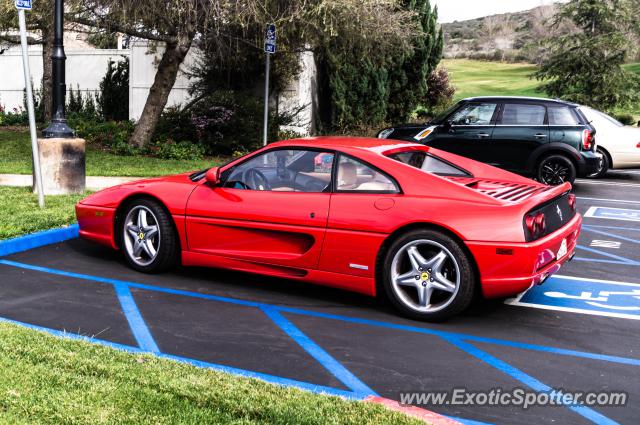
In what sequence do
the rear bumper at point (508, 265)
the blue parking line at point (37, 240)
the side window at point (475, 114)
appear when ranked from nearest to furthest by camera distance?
the rear bumper at point (508, 265)
the blue parking line at point (37, 240)
the side window at point (475, 114)

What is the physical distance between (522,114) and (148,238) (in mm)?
8790

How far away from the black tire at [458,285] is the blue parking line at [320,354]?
818mm

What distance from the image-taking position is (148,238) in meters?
6.27

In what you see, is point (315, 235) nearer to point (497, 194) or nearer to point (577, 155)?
point (497, 194)

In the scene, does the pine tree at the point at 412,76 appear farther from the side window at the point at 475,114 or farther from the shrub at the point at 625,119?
the shrub at the point at 625,119

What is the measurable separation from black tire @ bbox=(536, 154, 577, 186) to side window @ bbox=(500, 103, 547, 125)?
74 centimetres

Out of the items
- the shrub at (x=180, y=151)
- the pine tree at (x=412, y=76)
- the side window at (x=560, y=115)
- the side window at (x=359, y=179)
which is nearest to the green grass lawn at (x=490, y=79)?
the pine tree at (x=412, y=76)

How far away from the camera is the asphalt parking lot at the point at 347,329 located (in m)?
4.02

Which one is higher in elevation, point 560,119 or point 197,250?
point 560,119

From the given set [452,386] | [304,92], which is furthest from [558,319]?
[304,92]

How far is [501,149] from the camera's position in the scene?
12.8 m

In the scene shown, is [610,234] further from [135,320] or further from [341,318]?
[135,320]

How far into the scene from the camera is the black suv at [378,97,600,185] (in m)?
12.5

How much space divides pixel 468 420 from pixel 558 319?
2.14m
